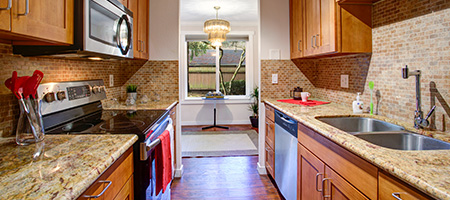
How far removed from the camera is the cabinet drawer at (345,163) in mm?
976

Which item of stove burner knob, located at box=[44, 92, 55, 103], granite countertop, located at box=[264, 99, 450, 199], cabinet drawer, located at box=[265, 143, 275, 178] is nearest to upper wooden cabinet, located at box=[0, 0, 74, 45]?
stove burner knob, located at box=[44, 92, 55, 103]

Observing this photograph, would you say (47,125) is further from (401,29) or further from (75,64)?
(401,29)

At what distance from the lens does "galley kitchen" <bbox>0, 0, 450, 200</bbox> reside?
91 centimetres

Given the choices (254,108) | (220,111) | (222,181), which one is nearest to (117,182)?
(222,181)

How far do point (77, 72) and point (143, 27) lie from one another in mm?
872

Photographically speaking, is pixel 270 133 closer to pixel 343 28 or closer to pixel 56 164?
pixel 343 28

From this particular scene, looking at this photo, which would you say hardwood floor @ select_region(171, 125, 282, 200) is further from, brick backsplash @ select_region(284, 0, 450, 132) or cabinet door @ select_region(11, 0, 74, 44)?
cabinet door @ select_region(11, 0, 74, 44)

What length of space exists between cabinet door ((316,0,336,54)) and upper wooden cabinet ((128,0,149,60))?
1.61 meters

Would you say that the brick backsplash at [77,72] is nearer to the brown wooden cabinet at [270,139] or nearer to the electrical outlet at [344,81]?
the brown wooden cabinet at [270,139]

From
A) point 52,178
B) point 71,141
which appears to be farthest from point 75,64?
point 52,178

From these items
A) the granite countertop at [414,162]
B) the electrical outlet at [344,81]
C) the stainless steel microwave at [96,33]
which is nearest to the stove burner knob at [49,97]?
the stainless steel microwave at [96,33]

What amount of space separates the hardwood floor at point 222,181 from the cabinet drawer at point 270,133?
42 centimetres

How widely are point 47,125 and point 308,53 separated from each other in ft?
6.98

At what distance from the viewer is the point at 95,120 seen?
1.73 meters
